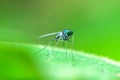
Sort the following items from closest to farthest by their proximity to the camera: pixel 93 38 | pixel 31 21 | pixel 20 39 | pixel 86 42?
pixel 20 39
pixel 86 42
pixel 93 38
pixel 31 21

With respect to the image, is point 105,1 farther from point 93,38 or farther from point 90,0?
point 93,38

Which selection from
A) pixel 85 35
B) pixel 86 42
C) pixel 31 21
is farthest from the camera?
pixel 31 21

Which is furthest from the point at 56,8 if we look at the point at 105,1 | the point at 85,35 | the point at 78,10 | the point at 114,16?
A: the point at 85,35

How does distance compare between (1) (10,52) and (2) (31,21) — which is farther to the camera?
(2) (31,21)

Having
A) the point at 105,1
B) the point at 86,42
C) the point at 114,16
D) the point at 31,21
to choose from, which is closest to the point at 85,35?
the point at 86,42

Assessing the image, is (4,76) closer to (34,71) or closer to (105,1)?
(34,71)

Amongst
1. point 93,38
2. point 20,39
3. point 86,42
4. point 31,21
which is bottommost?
point 20,39

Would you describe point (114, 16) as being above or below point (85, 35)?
above
